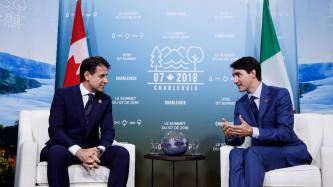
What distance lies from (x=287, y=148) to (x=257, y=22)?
172cm

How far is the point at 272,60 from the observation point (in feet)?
14.4

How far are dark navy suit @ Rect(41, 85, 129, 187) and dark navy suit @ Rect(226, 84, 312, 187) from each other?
2.71 ft

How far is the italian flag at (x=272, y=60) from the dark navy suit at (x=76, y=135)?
175 centimetres

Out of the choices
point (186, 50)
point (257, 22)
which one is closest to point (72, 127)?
point (186, 50)

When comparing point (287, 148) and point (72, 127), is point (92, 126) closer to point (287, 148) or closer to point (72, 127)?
point (72, 127)

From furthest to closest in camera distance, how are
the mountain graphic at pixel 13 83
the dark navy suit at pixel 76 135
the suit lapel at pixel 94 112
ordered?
the mountain graphic at pixel 13 83, the suit lapel at pixel 94 112, the dark navy suit at pixel 76 135

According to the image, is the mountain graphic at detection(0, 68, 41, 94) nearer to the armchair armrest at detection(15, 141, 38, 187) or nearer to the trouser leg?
the armchair armrest at detection(15, 141, 38, 187)

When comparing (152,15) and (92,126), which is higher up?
(152,15)

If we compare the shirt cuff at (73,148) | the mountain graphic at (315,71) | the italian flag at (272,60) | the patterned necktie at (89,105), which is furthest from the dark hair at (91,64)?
the mountain graphic at (315,71)

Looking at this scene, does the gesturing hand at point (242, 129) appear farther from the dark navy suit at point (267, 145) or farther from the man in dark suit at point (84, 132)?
the man in dark suit at point (84, 132)

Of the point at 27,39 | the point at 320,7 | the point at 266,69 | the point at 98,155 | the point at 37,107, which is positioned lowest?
the point at 98,155

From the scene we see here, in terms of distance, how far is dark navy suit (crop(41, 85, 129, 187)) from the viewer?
3016mm

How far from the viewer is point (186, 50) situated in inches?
179

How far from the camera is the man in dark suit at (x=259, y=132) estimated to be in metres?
3.05
